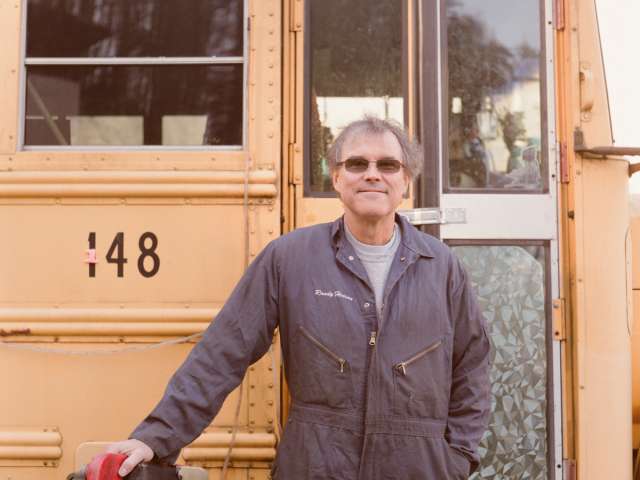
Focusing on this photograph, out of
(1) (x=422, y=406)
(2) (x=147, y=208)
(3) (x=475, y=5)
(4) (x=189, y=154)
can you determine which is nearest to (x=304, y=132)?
(4) (x=189, y=154)

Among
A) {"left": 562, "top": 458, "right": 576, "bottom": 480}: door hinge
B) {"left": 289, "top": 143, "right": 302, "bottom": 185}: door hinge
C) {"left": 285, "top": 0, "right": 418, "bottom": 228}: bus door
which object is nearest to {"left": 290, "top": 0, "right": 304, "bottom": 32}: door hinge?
{"left": 285, "top": 0, "right": 418, "bottom": 228}: bus door

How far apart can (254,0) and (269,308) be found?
110 centimetres

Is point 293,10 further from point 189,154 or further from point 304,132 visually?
point 189,154

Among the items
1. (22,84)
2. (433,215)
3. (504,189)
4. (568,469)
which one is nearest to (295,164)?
(433,215)

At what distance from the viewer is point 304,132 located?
2.19 m

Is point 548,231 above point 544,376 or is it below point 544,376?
above

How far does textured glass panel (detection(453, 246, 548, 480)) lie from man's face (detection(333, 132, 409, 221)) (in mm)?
617

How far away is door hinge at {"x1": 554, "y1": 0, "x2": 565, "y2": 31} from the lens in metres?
2.23

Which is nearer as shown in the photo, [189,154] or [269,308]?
[269,308]

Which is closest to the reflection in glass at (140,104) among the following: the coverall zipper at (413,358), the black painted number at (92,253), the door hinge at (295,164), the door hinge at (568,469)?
the door hinge at (295,164)

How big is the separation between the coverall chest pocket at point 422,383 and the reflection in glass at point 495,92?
799 mm

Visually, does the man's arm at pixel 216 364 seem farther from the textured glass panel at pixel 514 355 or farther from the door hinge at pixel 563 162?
the door hinge at pixel 563 162

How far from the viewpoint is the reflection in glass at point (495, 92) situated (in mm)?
2219

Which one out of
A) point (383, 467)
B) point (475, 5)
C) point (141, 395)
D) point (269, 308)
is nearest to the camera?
point (383, 467)
